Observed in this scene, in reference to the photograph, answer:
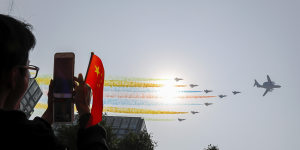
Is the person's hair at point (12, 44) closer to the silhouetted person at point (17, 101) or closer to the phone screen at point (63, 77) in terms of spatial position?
the silhouetted person at point (17, 101)

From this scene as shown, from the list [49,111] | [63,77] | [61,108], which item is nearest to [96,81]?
[63,77]

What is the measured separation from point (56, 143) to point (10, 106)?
425mm

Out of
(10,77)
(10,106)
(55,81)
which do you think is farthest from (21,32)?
(55,81)

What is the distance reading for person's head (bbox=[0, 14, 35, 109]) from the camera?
1784 millimetres

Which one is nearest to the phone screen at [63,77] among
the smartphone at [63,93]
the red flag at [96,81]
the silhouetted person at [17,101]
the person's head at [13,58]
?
the smartphone at [63,93]

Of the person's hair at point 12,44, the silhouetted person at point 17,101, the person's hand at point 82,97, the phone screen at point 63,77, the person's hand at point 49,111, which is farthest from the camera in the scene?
the phone screen at point 63,77

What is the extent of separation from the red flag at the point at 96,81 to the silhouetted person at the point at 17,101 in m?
0.82

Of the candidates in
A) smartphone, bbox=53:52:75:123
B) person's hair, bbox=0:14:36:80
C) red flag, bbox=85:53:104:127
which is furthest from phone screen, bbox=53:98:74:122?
person's hair, bbox=0:14:36:80

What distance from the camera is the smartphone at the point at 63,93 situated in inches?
121

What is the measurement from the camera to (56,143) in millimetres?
1739

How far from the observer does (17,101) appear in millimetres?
1964

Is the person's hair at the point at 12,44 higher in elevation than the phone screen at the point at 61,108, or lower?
higher

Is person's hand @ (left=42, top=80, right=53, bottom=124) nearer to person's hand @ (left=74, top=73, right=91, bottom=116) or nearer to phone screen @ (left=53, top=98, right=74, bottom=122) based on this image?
phone screen @ (left=53, top=98, right=74, bottom=122)

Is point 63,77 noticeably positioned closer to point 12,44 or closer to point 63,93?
point 63,93
